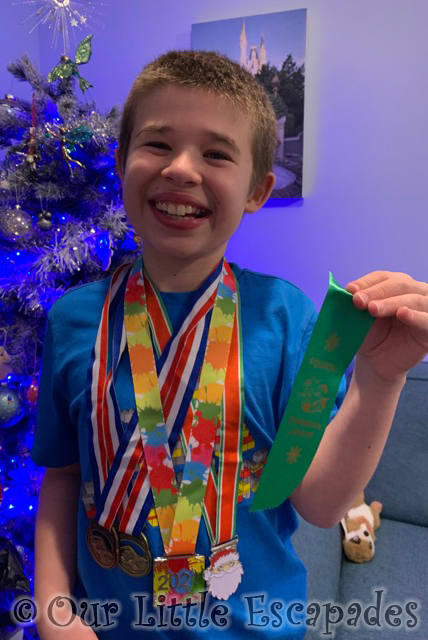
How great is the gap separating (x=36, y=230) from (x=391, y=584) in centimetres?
169

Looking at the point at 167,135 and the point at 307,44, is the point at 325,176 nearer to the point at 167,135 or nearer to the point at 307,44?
the point at 307,44

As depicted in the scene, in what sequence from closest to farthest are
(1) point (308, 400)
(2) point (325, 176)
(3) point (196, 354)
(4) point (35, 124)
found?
(1) point (308, 400), (3) point (196, 354), (4) point (35, 124), (2) point (325, 176)

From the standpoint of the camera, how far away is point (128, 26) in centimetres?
237

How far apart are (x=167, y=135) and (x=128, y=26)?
7.03ft

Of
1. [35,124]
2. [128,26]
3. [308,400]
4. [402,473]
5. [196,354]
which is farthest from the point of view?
[128,26]

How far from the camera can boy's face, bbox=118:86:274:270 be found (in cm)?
66

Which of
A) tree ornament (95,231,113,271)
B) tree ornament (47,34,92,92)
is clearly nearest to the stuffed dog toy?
tree ornament (95,231,113,271)

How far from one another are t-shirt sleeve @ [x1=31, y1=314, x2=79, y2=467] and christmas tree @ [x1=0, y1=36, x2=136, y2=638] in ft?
2.52

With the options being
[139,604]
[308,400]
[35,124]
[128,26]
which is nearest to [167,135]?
[308,400]

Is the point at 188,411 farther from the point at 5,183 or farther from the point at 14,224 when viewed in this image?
the point at 5,183

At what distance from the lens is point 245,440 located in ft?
2.25

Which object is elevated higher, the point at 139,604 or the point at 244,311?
the point at 244,311

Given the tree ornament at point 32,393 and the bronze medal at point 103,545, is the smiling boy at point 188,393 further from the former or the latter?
the tree ornament at point 32,393

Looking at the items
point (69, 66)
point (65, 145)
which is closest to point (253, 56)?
point (69, 66)
